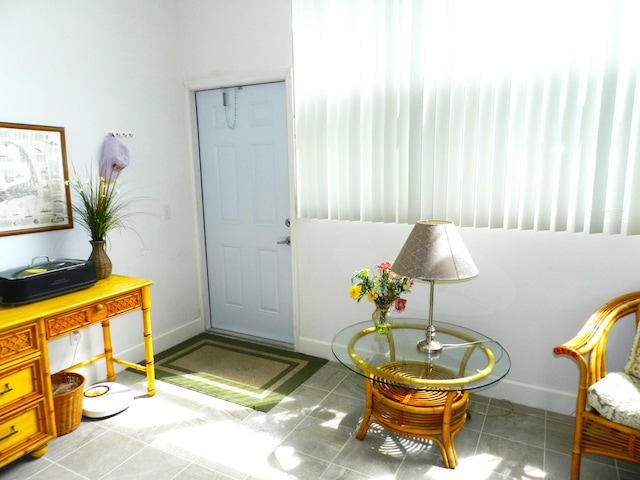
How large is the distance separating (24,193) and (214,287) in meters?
1.66

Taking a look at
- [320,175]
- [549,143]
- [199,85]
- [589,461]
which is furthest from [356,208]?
[589,461]

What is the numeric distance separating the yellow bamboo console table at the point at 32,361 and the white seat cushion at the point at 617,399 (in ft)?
7.81

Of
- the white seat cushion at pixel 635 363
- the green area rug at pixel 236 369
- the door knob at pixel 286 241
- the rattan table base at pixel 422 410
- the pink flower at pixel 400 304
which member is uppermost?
the door knob at pixel 286 241

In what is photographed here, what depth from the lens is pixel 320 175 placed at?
2.92 m

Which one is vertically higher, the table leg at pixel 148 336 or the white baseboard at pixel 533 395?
the table leg at pixel 148 336

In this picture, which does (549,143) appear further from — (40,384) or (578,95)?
(40,384)

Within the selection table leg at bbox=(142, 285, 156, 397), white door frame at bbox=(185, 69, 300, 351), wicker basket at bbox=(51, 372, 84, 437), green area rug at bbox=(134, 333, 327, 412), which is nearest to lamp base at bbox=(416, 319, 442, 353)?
green area rug at bbox=(134, 333, 327, 412)

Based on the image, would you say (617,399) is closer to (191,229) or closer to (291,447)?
(291,447)

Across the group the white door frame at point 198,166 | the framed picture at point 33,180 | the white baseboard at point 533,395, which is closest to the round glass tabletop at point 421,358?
the white baseboard at point 533,395

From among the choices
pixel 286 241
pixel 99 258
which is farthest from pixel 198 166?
pixel 99 258

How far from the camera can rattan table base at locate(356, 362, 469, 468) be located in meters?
2.01

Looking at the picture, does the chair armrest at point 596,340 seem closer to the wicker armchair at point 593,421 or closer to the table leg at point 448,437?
the wicker armchair at point 593,421

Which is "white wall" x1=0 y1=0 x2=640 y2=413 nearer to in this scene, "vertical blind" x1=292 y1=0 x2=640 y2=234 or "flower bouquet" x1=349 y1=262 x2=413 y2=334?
"vertical blind" x1=292 y1=0 x2=640 y2=234

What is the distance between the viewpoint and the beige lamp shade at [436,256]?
1913 millimetres
